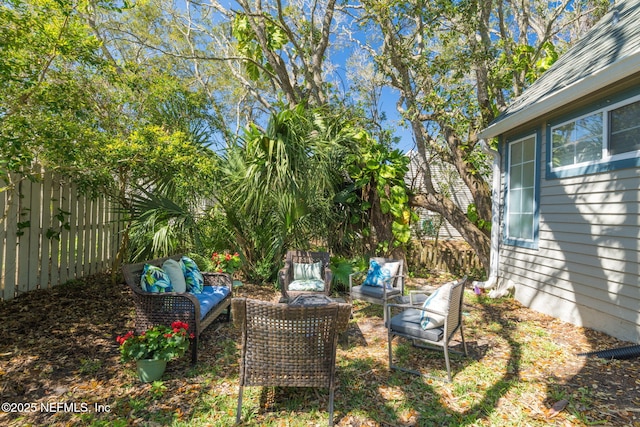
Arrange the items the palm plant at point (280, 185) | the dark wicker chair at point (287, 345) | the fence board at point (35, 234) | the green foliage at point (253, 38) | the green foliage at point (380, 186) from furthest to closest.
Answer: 1. the green foliage at point (253, 38)
2. the green foliage at point (380, 186)
3. the palm plant at point (280, 185)
4. the fence board at point (35, 234)
5. the dark wicker chair at point (287, 345)

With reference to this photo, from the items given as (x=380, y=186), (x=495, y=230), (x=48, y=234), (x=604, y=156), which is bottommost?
(x=48, y=234)

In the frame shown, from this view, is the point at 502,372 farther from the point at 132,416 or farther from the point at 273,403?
the point at 132,416

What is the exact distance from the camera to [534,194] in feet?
16.9

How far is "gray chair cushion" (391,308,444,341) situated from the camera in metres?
3.01

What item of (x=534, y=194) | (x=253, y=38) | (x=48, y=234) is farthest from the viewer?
(x=253, y=38)

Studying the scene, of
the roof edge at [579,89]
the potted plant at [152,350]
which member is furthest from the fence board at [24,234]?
the roof edge at [579,89]

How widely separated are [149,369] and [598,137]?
5232mm

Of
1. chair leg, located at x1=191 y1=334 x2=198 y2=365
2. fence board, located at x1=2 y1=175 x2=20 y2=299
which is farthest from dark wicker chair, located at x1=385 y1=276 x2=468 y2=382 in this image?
fence board, located at x1=2 y1=175 x2=20 y2=299

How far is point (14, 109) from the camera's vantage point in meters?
3.43

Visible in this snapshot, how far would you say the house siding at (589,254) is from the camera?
365 cm

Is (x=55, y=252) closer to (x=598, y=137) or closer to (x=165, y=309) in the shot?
(x=165, y=309)

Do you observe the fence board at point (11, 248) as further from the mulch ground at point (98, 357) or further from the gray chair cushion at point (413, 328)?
the gray chair cushion at point (413, 328)

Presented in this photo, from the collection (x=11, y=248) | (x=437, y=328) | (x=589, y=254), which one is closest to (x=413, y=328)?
(x=437, y=328)

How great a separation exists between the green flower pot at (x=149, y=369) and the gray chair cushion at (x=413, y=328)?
2014 mm
